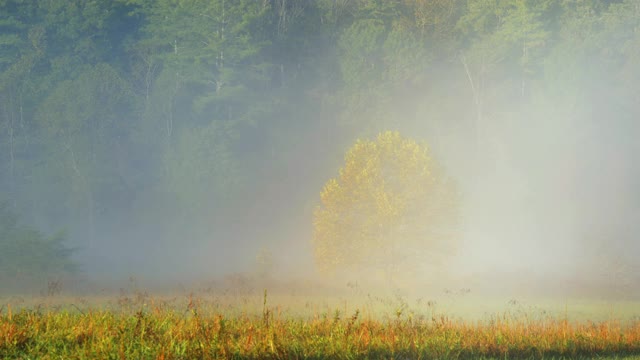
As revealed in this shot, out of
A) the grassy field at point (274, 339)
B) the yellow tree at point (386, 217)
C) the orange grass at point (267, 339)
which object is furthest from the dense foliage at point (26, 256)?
the grassy field at point (274, 339)

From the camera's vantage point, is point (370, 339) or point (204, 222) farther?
point (204, 222)

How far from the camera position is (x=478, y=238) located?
6812 centimetres

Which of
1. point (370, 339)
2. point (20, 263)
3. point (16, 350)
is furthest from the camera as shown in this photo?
point (20, 263)

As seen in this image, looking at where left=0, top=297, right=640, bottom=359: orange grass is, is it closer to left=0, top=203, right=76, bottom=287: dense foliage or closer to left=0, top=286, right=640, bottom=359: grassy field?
left=0, top=286, right=640, bottom=359: grassy field

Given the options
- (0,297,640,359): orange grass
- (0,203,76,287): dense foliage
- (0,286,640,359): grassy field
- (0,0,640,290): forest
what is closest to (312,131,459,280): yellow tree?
(0,203,76,287): dense foliage

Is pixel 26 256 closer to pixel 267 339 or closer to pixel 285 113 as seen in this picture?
pixel 267 339

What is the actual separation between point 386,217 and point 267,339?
25625 mm

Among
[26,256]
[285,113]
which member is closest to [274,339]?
[26,256]

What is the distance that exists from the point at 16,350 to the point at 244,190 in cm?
5926

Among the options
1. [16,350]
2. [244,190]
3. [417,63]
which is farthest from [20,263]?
[417,63]

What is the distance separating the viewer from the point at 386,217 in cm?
3841

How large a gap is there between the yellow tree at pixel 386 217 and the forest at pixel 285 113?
64.9 ft

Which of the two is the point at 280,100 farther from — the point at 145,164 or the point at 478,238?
the point at 478,238

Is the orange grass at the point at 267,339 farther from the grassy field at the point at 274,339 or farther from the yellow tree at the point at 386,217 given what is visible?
→ the yellow tree at the point at 386,217
